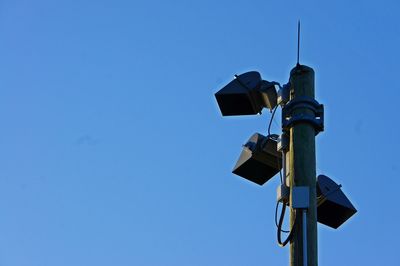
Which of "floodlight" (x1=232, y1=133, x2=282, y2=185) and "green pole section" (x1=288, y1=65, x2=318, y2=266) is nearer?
"green pole section" (x1=288, y1=65, x2=318, y2=266)

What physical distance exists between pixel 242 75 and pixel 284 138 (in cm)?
70

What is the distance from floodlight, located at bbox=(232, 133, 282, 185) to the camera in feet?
20.9

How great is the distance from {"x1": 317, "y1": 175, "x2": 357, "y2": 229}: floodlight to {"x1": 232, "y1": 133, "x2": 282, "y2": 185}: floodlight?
430 mm

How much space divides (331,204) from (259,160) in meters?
0.67

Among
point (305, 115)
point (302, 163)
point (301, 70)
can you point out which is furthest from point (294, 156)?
point (301, 70)

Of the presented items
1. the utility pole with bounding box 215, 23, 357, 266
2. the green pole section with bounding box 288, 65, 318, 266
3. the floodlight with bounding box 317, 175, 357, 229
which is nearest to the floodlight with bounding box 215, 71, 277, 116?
the utility pole with bounding box 215, 23, 357, 266

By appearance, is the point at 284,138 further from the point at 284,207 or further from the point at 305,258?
the point at 305,258

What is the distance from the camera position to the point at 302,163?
228 inches

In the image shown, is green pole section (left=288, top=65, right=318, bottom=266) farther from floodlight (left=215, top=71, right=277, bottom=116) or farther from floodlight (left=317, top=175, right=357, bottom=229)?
floodlight (left=317, top=175, right=357, bottom=229)

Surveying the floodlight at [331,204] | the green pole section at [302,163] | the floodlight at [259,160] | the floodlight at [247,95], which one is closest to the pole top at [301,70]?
the green pole section at [302,163]

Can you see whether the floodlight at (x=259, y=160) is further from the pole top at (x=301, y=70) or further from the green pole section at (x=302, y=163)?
the pole top at (x=301, y=70)

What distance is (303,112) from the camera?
5.98 meters

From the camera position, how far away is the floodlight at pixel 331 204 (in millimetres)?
6098

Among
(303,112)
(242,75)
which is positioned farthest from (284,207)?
(242,75)
